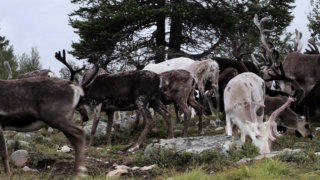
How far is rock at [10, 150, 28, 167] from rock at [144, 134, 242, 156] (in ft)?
A: 6.59

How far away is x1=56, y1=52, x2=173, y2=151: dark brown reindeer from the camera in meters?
9.01

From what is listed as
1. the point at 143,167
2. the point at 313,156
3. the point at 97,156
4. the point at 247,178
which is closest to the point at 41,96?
the point at 143,167

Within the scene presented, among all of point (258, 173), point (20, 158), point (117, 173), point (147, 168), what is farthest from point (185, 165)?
point (20, 158)

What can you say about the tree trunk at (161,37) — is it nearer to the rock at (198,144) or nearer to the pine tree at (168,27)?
the pine tree at (168,27)

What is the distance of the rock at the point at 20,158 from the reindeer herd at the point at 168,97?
0.69 meters

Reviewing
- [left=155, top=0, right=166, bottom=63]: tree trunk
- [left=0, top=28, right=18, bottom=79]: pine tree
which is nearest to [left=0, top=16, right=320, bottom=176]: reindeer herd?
[left=155, top=0, right=166, bottom=63]: tree trunk

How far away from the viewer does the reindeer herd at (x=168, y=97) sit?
5648mm

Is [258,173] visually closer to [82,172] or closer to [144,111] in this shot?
[82,172]

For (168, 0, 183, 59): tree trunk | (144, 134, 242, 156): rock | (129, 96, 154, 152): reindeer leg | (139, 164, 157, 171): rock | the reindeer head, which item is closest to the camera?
(139, 164, 157, 171): rock

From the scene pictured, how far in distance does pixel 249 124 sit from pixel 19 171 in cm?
378

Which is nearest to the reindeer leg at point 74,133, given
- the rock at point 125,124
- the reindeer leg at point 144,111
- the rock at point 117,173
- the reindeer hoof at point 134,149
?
the rock at point 117,173

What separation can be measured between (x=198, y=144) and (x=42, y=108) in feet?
9.15

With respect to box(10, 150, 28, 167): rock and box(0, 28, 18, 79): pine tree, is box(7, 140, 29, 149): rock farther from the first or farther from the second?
box(0, 28, 18, 79): pine tree

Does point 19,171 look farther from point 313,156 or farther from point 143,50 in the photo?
point 143,50
